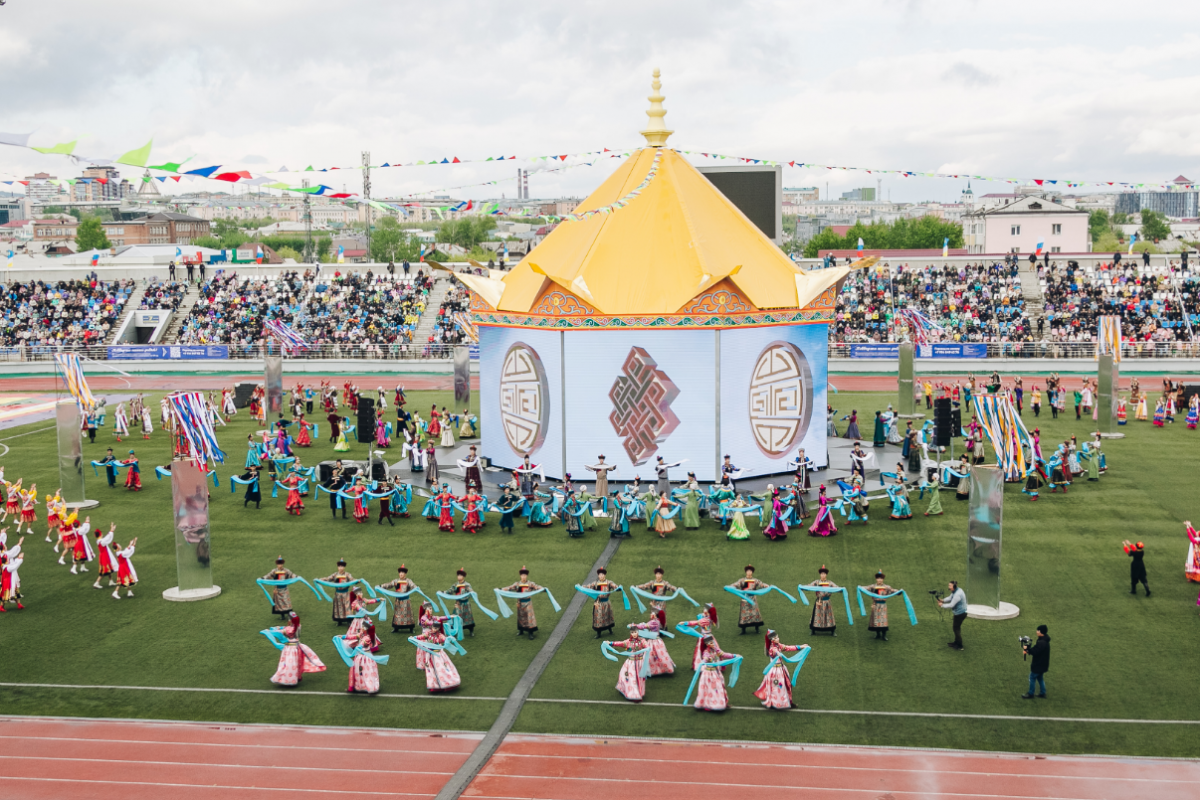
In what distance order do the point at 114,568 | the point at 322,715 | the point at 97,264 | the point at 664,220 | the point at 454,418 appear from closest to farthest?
the point at 322,715 → the point at 114,568 → the point at 664,220 → the point at 454,418 → the point at 97,264

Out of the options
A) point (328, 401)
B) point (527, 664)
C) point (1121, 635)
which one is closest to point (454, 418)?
point (328, 401)

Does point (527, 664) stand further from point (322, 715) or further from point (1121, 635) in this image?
point (1121, 635)

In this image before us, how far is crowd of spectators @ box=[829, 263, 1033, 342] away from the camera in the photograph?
55.7 m

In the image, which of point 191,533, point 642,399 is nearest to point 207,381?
point 642,399

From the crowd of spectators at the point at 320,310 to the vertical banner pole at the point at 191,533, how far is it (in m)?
36.9

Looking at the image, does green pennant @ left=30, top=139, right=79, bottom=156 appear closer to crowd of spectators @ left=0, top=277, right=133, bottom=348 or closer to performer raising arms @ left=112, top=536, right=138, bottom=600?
performer raising arms @ left=112, top=536, right=138, bottom=600

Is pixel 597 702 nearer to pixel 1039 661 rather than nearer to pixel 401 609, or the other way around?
pixel 401 609

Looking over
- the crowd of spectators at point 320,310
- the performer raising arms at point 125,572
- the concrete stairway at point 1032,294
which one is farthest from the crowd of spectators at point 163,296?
the performer raising arms at point 125,572

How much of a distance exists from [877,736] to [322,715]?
6.97 m

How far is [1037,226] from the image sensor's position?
87125mm

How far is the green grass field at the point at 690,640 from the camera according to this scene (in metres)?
14.1

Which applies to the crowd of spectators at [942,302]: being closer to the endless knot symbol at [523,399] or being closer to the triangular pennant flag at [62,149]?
the endless knot symbol at [523,399]

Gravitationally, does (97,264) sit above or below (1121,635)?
above

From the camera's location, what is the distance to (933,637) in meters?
17.0
